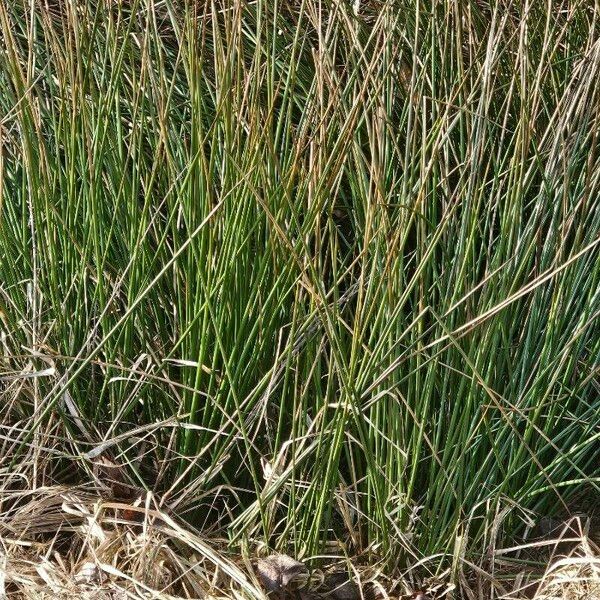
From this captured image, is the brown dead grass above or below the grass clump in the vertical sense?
below

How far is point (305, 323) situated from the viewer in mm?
1258

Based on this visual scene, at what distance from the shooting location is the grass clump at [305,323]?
127 cm

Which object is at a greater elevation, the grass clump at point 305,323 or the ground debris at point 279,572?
the grass clump at point 305,323

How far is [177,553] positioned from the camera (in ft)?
4.38

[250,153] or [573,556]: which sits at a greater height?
[250,153]

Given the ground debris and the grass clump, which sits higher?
the grass clump

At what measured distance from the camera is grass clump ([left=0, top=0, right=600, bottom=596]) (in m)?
1.27

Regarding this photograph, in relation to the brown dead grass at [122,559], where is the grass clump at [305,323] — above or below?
above

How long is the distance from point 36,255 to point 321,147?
1.68 ft

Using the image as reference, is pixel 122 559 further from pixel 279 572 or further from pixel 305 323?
pixel 305 323

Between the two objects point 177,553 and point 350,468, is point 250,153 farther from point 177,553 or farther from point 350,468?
point 177,553

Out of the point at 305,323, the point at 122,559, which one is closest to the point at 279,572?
the point at 122,559

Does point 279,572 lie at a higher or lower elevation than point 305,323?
lower

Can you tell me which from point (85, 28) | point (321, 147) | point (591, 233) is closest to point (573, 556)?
point (591, 233)
